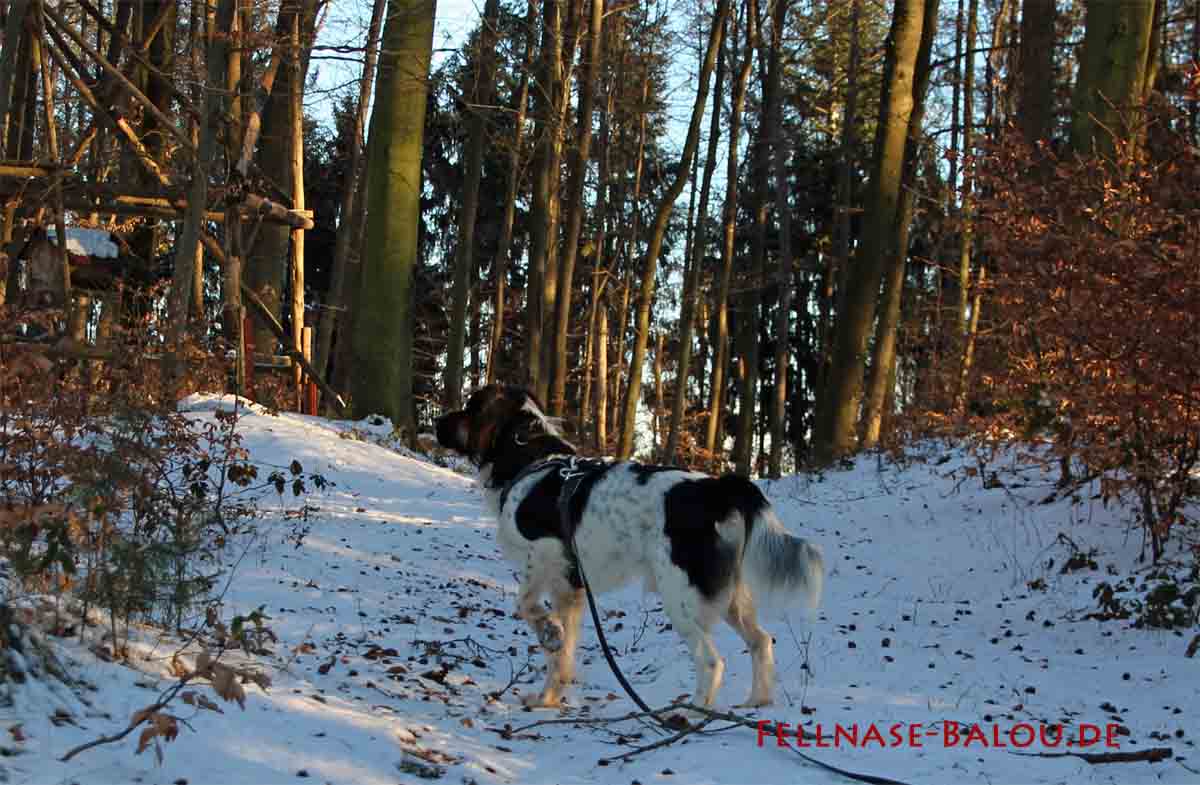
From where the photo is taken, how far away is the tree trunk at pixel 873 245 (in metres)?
17.6

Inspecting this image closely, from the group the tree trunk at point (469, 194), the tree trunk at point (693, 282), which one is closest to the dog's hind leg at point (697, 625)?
the tree trunk at point (469, 194)

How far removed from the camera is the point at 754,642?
19.2 feet

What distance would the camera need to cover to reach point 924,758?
4.86 meters

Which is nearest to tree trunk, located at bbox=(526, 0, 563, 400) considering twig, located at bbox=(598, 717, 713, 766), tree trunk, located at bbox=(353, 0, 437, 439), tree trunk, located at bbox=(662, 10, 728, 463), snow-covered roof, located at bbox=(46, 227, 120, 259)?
tree trunk, located at bbox=(353, 0, 437, 439)

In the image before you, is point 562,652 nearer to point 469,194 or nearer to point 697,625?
point 697,625

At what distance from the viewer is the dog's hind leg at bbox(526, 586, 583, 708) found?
594cm

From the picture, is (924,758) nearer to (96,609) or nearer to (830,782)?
(830,782)

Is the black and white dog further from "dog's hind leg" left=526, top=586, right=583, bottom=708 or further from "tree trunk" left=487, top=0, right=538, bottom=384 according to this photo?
"tree trunk" left=487, top=0, right=538, bottom=384

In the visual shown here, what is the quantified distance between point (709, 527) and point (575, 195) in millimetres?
12099

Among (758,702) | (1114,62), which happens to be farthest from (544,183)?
(758,702)

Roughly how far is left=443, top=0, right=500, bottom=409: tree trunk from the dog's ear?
11.8m

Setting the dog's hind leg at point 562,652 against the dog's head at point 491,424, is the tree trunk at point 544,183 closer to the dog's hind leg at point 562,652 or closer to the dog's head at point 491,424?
the dog's head at point 491,424

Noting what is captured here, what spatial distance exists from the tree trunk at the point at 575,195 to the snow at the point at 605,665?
518 centimetres

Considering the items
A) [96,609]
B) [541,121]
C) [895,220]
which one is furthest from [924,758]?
[895,220]
